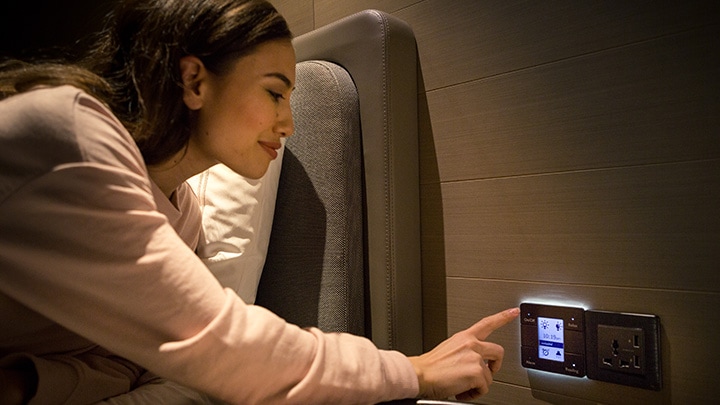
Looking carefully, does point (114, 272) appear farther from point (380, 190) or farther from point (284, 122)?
point (380, 190)

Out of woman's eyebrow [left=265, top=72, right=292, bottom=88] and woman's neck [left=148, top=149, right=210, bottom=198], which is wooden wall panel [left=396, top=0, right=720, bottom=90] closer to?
woman's eyebrow [left=265, top=72, right=292, bottom=88]

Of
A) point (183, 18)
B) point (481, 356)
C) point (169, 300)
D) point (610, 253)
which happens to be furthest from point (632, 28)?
point (169, 300)

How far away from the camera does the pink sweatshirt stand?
0.63m

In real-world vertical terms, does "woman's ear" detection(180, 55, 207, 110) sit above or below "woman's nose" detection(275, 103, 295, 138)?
above

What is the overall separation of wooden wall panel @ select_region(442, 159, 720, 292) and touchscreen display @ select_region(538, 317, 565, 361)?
82mm

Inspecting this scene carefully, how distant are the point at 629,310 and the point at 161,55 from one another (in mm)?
916

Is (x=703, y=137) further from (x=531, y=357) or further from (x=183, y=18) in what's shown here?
(x=183, y=18)

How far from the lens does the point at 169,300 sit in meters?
0.64

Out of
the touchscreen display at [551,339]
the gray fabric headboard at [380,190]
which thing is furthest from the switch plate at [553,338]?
the gray fabric headboard at [380,190]

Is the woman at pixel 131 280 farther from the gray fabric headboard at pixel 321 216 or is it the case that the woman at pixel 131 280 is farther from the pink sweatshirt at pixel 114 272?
the gray fabric headboard at pixel 321 216

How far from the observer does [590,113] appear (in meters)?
1.05

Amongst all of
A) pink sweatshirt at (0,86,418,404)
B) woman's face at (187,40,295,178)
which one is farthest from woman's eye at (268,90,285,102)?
pink sweatshirt at (0,86,418,404)

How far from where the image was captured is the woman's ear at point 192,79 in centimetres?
96

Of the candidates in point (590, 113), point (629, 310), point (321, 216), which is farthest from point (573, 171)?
point (321, 216)
